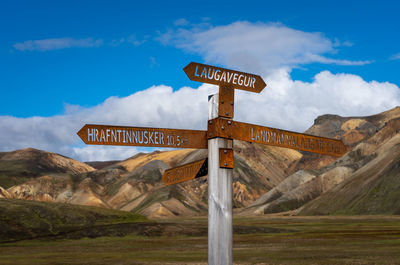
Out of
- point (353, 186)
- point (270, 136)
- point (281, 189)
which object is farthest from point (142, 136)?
point (281, 189)

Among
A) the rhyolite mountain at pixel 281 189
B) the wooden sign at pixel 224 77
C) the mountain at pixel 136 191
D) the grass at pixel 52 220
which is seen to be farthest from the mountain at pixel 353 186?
the wooden sign at pixel 224 77

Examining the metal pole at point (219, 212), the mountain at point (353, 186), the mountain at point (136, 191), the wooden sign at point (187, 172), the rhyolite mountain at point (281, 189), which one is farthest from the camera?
the mountain at point (136, 191)

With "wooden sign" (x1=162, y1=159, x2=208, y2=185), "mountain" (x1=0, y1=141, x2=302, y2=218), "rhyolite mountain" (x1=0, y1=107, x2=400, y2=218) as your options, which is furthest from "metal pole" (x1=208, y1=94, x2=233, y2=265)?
"mountain" (x1=0, y1=141, x2=302, y2=218)

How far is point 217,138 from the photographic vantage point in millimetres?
8164

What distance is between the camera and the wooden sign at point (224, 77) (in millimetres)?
8195

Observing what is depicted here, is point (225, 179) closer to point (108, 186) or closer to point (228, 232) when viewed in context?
point (228, 232)

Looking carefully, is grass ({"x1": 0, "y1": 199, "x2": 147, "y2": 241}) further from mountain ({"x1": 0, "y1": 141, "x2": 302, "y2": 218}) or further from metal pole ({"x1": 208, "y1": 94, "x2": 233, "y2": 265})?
mountain ({"x1": 0, "y1": 141, "x2": 302, "y2": 218})

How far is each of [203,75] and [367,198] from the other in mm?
112012

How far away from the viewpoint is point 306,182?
152m

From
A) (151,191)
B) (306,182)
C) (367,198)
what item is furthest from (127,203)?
(367,198)

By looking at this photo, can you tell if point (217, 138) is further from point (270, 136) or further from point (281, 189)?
point (281, 189)

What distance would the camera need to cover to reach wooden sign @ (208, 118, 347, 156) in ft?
26.9

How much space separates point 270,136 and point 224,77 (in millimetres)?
1301

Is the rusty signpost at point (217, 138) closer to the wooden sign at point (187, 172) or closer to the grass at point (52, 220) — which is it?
the wooden sign at point (187, 172)
